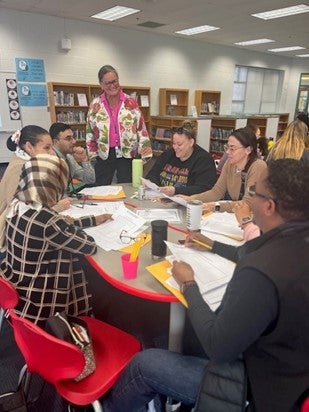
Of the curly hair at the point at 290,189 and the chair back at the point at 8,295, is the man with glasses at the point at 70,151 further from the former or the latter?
the curly hair at the point at 290,189

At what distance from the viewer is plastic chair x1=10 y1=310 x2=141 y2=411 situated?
90 cm

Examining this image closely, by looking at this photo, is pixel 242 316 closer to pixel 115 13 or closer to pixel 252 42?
pixel 115 13

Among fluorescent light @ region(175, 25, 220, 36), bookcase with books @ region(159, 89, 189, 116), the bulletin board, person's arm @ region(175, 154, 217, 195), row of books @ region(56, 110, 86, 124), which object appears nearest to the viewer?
person's arm @ region(175, 154, 217, 195)

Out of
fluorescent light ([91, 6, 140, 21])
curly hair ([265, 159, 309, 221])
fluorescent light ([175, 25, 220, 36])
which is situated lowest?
curly hair ([265, 159, 309, 221])

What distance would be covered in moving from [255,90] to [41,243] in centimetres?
1192

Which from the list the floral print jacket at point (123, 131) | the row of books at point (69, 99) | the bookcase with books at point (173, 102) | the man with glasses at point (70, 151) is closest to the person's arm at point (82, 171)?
the man with glasses at point (70, 151)

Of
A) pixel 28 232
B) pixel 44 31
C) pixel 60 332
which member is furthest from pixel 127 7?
pixel 60 332

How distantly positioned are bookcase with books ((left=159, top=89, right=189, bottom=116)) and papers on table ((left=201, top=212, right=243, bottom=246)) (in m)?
7.11

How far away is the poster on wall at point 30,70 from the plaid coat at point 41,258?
6095mm

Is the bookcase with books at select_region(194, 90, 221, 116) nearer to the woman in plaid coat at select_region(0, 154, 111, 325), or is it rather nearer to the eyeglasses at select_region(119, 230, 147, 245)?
the eyeglasses at select_region(119, 230, 147, 245)

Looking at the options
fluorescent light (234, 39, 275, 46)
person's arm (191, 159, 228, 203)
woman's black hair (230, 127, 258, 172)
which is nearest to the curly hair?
woman's black hair (230, 127, 258, 172)

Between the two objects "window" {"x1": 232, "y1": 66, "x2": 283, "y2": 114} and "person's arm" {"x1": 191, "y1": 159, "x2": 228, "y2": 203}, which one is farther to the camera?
"window" {"x1": 232, "y1": 66, "x2": 283, "y2": 114}

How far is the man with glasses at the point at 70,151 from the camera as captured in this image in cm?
271

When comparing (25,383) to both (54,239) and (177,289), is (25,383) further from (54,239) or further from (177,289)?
(177,289)
